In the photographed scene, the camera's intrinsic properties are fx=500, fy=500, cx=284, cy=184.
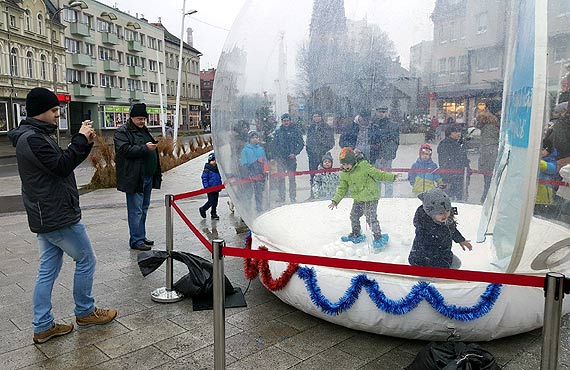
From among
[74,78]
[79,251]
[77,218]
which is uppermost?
[74,78]

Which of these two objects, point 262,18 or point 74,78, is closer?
point 262,18

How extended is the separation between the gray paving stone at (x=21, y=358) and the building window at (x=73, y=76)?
47.3m

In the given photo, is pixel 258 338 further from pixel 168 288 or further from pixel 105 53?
pixel 105 53

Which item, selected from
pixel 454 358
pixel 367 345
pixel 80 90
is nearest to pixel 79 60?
pixel 80 90

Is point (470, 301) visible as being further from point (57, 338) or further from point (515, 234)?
point (57, 338)

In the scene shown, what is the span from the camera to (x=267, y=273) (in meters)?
4.62

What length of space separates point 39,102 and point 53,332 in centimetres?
179

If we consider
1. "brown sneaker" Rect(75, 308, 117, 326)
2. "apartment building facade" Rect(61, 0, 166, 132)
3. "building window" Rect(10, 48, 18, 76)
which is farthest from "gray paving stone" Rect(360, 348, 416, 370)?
"apartment building facade" Rect(61, 0, 166, 132)

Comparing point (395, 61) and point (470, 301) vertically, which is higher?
point (395, 61)

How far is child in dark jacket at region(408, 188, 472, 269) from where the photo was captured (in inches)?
144

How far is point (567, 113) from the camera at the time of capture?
298cm

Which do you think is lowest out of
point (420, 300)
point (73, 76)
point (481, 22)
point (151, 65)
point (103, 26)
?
point (420, 300)

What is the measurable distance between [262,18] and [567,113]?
256cm

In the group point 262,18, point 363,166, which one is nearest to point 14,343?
point 363,166
